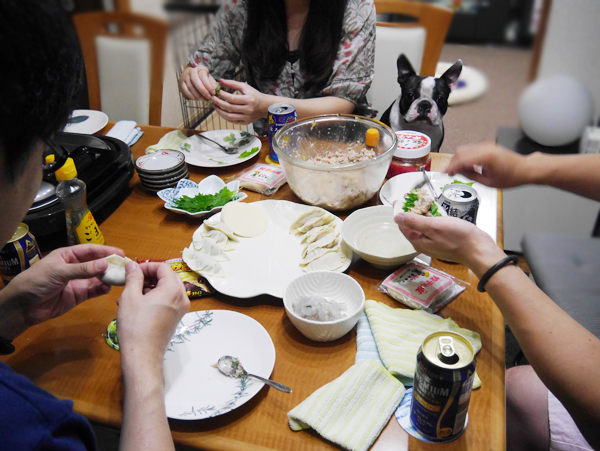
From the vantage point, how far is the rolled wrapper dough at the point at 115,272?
0.86m

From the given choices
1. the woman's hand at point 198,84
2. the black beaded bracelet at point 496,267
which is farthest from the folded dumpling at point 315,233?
the woman's hand at point 198,84

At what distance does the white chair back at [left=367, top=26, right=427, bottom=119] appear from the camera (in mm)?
1963

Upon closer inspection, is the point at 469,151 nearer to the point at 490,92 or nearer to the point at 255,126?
the point at 490,92

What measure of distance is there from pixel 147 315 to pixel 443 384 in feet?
1.70

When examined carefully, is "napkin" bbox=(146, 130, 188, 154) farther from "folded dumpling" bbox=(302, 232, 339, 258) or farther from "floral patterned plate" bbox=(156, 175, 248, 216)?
"folded dumpling" bbox=(302, 232, 339, 258)

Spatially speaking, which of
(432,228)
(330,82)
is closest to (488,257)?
(432,228)

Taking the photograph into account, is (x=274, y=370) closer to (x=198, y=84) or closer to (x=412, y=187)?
(x=412, y=187)

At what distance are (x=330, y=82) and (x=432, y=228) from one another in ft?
3.86

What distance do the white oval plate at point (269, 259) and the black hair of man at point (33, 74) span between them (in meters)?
0.56

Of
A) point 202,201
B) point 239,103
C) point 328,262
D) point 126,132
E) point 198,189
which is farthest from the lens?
point 126,132

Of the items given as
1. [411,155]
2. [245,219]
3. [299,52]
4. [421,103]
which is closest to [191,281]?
[245,219]

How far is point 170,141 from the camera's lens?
5.60 feet

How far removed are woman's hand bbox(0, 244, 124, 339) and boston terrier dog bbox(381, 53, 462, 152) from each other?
4.13ft

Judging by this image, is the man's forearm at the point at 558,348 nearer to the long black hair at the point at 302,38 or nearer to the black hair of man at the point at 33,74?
the black hair of man at the point at 33,74
